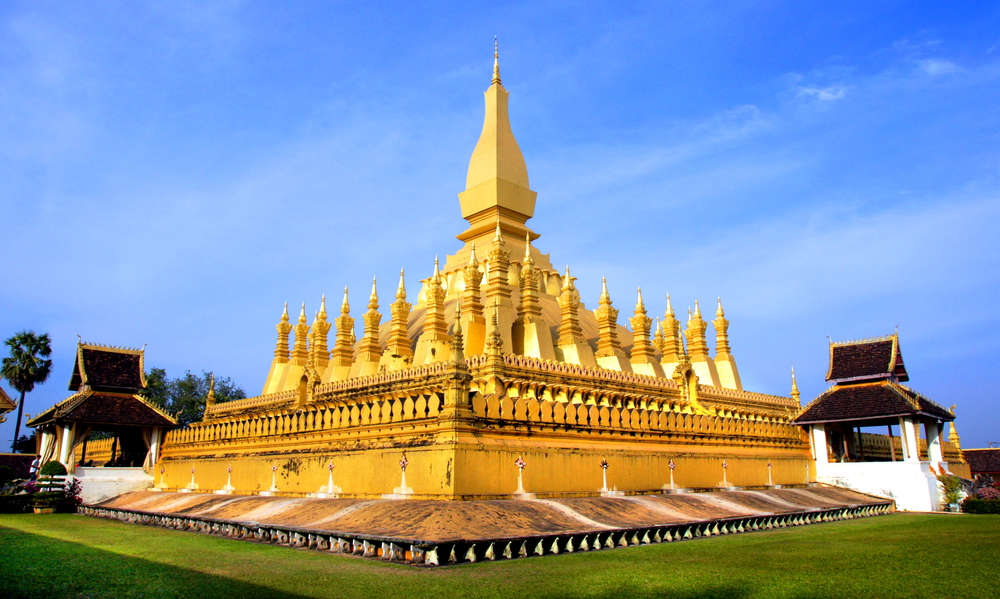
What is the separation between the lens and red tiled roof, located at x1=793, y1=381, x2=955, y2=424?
1947 cm

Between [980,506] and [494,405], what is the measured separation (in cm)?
1473

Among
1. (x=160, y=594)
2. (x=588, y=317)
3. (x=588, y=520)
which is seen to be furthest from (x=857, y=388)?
(x=160, y=594)

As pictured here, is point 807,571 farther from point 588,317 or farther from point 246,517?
point 588,317

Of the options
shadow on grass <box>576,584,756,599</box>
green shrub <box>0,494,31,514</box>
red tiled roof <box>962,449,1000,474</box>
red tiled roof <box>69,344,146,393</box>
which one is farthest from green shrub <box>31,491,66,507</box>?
red tiled roof <box>962,449,1000,474</box>

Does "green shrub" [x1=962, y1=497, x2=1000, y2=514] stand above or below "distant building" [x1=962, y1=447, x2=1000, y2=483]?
below

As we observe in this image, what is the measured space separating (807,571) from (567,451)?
18.2 ft

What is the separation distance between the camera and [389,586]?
Answer: 22.2ft

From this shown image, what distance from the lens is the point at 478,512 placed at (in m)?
9.89

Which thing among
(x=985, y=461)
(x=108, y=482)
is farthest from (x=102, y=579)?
(x=985, y=461)

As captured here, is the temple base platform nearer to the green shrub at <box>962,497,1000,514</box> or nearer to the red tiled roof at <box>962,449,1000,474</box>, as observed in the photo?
the green shrub at <box>962,497,1000,514</box>

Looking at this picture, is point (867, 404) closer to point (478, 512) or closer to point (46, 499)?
point (478, 512)

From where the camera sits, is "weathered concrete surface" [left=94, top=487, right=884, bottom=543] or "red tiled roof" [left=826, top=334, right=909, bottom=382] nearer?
"weathered concrete surface" [left=94, top=487, right=884, bottom=543]

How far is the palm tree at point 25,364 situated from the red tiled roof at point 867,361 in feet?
121

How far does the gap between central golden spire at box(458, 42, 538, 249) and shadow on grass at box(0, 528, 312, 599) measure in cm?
1935
